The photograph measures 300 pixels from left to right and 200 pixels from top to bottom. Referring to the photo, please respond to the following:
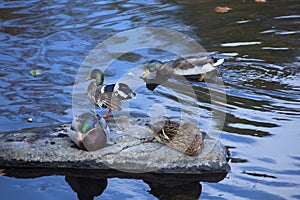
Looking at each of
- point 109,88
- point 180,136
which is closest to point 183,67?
point 109,88

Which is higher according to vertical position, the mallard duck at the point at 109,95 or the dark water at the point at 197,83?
the mallard duck at the point at 109,95

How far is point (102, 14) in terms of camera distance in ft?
36.2

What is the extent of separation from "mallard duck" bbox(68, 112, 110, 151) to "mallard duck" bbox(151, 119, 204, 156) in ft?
1.71

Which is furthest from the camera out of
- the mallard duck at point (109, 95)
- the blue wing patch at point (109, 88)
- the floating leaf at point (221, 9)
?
the floating leaf at point (221, 9)

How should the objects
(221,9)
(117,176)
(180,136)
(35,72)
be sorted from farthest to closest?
(221,9)
(35,72)
(180,136)
(117,176)

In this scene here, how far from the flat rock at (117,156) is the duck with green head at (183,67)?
2.33m

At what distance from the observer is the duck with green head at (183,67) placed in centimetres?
801

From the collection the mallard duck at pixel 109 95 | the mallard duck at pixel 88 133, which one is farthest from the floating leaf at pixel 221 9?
the mallard duck at pixel 88 133

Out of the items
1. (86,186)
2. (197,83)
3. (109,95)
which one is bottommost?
(197,83)

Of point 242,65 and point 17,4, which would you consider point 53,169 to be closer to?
point 242,65

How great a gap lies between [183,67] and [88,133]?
294 centimetres

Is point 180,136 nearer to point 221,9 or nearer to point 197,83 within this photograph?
→ point 197,83

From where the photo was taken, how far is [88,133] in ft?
18.1

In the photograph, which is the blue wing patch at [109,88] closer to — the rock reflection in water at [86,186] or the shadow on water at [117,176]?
the shadow on water at [117,176]
